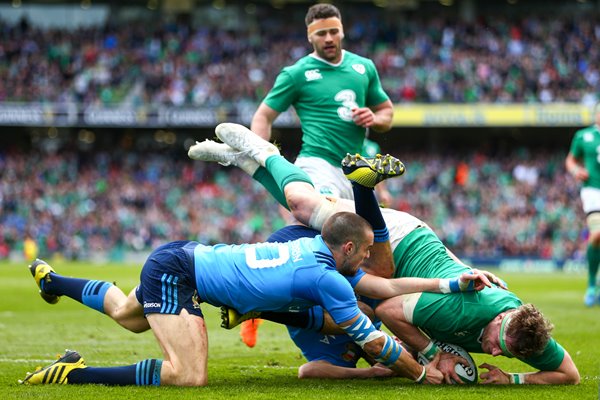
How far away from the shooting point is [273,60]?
120ft

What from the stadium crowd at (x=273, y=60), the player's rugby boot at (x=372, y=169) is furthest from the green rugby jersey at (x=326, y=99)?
the stadium crowd at (x=273, y=60)

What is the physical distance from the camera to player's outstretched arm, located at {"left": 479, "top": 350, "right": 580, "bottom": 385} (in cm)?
600

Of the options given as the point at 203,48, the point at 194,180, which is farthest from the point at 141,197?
the point at 203,48

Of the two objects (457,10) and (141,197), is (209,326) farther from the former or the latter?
(457,10)

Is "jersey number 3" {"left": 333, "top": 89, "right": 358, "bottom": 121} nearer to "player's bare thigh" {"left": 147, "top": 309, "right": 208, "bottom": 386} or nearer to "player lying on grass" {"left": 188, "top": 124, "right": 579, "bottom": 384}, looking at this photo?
"player lying on grass" {"left": 188, "top": 124, "right": 579, "bottom": 384}

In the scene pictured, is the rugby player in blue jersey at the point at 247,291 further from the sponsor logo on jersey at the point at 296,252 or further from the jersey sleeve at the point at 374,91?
the jersey sleeve at the point at 374,91

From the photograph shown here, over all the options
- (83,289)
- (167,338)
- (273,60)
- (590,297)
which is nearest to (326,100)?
(83,289)

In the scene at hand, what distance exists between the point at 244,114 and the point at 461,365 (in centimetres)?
2886

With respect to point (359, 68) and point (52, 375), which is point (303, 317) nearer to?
point (52, 375)

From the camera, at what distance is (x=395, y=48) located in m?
37.2

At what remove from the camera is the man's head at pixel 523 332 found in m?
5.46

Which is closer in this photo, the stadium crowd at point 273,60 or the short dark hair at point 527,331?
the short dark hair at point 527,331

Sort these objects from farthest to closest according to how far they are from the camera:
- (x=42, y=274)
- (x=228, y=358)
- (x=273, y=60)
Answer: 1. (x=273, y=60)
2. (x=228, y=358)
3. (x=42, y=274)

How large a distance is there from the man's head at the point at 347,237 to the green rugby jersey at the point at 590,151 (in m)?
7.58
